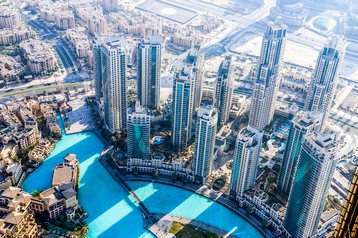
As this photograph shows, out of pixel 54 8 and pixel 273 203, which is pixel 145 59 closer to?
pixel 273 203

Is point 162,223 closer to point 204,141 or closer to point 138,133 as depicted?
point 204,141

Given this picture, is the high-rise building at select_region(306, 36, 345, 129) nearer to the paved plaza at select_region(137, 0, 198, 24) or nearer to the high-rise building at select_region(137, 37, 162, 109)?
the high-rise building at select_region(137, 37, 162, 109)

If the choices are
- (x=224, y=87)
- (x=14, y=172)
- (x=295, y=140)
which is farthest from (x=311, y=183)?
(x=14, y=172)

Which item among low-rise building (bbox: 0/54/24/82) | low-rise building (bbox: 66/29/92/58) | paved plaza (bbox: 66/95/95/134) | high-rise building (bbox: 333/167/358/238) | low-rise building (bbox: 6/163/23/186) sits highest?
high-rise building (bbox: 333/167/358/238)

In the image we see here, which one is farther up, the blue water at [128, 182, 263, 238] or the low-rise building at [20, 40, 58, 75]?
the low-rise building at [20, 40, 58, 75]

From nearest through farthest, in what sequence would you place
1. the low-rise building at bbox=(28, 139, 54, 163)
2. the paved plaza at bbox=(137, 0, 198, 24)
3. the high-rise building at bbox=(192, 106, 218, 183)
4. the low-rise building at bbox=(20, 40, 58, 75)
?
the high-rise building at bbox=(192, 106, 218, 183) → the low-rise building at bbox=(28, 139, 54, 163) → the low-rise building at bbox=(20, 40, 58, 75) → the paved plaza at bbox=(137, 0, 198, 24)

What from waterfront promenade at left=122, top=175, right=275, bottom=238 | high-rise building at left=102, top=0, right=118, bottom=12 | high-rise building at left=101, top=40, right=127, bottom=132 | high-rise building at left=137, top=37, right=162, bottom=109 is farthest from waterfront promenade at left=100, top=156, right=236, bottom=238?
high-rise building at left=102, top=0, right=118, bottom=12

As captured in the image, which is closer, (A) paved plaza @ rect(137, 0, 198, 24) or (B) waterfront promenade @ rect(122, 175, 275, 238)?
(B) waterfront promenade @ rect(122, 175, 275, 238)
